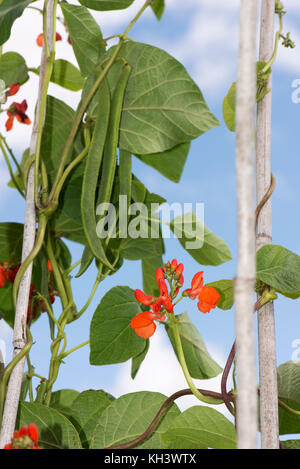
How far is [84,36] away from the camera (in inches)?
37.4

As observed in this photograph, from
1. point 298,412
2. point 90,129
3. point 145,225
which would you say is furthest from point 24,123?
point 298,412

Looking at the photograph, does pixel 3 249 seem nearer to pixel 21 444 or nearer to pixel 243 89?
pixel 21 444

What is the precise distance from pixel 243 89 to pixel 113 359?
584 mm

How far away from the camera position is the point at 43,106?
2.65 feet

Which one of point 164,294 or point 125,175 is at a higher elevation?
point 125,175

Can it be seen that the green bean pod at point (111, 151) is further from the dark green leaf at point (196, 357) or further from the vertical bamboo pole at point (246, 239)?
the vertical bamboo pole at point (246, 239)

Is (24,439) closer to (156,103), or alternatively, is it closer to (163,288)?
(163,288)

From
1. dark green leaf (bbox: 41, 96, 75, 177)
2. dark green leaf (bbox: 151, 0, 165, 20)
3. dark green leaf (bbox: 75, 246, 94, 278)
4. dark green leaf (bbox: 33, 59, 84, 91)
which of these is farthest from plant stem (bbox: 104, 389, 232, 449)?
dark green leaf (bbox: 151, 0, 165, 20)

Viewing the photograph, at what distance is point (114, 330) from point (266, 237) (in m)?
0.30

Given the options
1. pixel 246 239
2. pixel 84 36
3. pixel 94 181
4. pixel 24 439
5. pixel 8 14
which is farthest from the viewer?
pixel 84 36

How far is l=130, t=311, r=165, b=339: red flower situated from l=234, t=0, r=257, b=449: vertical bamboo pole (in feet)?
1.16

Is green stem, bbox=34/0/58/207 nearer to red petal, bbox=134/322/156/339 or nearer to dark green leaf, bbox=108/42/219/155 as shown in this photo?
dark green leaf, bbox=108/42/219/155

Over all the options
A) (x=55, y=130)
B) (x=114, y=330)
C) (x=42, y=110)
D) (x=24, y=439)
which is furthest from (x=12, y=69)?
(x=24, y=439)

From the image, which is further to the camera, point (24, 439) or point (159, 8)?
point (159, 8)
